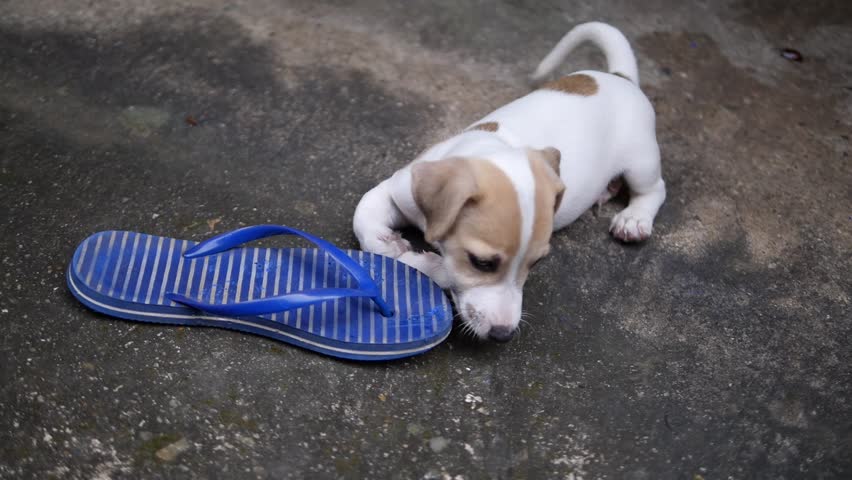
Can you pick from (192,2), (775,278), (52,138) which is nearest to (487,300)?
(775,278)

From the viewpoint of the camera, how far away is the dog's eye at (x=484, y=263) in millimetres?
2677

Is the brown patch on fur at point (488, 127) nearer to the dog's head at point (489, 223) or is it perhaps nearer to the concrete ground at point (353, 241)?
the dog's head at point (489, 223)

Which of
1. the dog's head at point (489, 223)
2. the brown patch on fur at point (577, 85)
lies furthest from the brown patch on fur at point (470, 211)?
the brown patch on fur at point (577, 85)

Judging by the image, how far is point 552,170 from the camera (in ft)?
9.39

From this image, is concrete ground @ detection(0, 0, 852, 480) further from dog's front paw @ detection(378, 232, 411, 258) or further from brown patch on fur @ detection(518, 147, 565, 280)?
brown patch on fur @ detection(518, 147, 565, 280)

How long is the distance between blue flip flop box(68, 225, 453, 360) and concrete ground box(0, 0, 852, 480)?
0.30 feet

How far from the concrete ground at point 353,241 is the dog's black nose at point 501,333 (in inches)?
8.2

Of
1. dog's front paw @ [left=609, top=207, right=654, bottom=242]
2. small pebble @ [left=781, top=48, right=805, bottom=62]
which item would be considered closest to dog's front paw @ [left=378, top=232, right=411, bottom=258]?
dog's front paw @ [left=609, top=207, right=654, bottom=242]

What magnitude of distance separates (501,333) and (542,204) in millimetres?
453

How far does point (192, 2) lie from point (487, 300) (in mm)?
3004

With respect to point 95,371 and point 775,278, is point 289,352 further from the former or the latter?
point 775,278

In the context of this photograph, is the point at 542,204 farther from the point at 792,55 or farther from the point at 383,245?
the point at 792,55

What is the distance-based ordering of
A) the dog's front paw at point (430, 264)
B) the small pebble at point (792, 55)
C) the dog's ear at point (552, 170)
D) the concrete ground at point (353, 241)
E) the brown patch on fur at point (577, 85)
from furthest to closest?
the small pebble at point (792, 55)
the brown patch on fur at point (577, 85)
the dog's front paw at point (430, 264)
the dog's ear at point (552, 170)
the concrete ground at point (353, 241)

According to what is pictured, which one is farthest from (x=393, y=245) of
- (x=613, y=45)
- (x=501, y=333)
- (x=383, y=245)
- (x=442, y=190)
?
(x=613, y=45)
